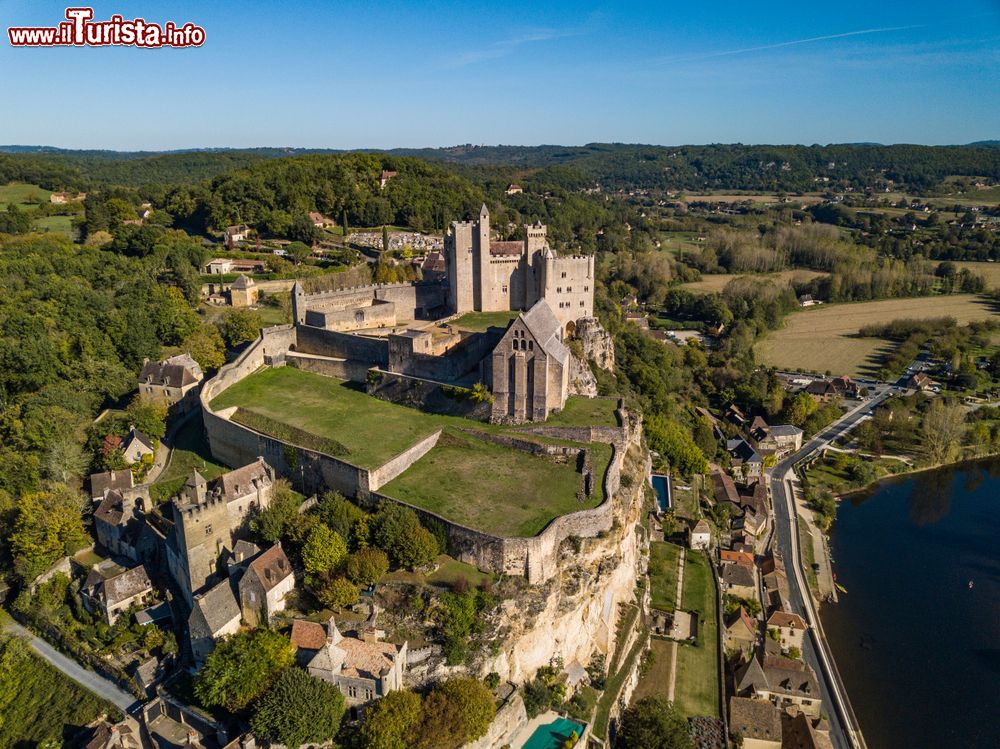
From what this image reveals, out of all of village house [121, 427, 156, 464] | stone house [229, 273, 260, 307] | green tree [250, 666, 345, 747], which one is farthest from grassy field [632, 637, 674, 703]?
stone house [229, 273, 260, 307]

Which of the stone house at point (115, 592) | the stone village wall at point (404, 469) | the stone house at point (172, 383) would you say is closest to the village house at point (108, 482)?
the stone village wall at point (404, 469)

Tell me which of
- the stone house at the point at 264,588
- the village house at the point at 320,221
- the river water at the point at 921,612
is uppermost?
the village house at the point at 320,221

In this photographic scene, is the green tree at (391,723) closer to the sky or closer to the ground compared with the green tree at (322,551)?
closer to the ground

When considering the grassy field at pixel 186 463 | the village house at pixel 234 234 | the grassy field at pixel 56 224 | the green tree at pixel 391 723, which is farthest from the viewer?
the grassy field at pixel 56 224

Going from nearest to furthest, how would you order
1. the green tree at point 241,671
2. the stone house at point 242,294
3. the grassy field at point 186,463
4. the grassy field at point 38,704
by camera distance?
the green tree at point 241,671 < the grassy field at point 38,704 < the grassy field at point 186,463 < the stone house at point 242,294

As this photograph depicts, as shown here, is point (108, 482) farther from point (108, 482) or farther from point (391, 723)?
point (391, 723)

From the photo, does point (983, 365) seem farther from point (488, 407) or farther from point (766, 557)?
point (488, 407)

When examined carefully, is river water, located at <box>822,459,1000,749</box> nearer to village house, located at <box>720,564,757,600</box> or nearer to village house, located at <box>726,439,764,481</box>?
village house, located at <box>720,564,757,600</box>

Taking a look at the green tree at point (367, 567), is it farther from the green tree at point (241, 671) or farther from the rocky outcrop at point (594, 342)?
the rocky outcrop at point (594, 342)

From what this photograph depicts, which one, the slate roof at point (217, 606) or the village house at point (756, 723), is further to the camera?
the village house at point (756, 723)
